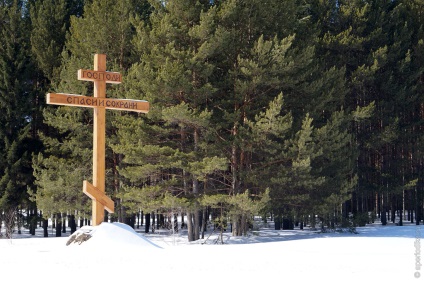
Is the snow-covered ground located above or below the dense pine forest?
below

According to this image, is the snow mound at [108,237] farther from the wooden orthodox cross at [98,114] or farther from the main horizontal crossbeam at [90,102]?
the main horizontal crossbeam at [90,102]

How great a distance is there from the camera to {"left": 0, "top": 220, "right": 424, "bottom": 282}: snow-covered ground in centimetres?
1004

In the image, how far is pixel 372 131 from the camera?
31.1 meters

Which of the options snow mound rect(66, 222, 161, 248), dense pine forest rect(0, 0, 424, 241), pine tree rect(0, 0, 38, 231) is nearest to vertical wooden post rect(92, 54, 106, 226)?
snow mound rect(66, 222, 161, 248)

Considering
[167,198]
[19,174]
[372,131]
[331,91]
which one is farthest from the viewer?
[372,131]

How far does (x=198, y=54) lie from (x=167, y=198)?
531cm

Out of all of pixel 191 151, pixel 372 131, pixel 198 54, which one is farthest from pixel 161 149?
pixel 372 131

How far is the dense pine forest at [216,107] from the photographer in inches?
859

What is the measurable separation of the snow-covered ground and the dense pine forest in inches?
258

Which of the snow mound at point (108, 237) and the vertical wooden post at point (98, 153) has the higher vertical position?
the vertical wooden post at point (98, 153)

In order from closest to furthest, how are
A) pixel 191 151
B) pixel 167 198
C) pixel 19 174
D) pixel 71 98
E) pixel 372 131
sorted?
pixel 71 98
pixel 167 198
pixel 191 151
pixel 19 174
pixel 372 131

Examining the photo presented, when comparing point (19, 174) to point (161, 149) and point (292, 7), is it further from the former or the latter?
point (292, 7)

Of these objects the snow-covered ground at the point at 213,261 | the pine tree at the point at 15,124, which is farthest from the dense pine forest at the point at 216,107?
the snow-covered ground at the point at 213,261

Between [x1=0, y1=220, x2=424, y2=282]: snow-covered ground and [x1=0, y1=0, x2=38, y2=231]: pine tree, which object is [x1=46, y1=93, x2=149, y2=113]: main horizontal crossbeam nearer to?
[x1=0, y1=220, x2=424, y2=282]: snow-covered ground
